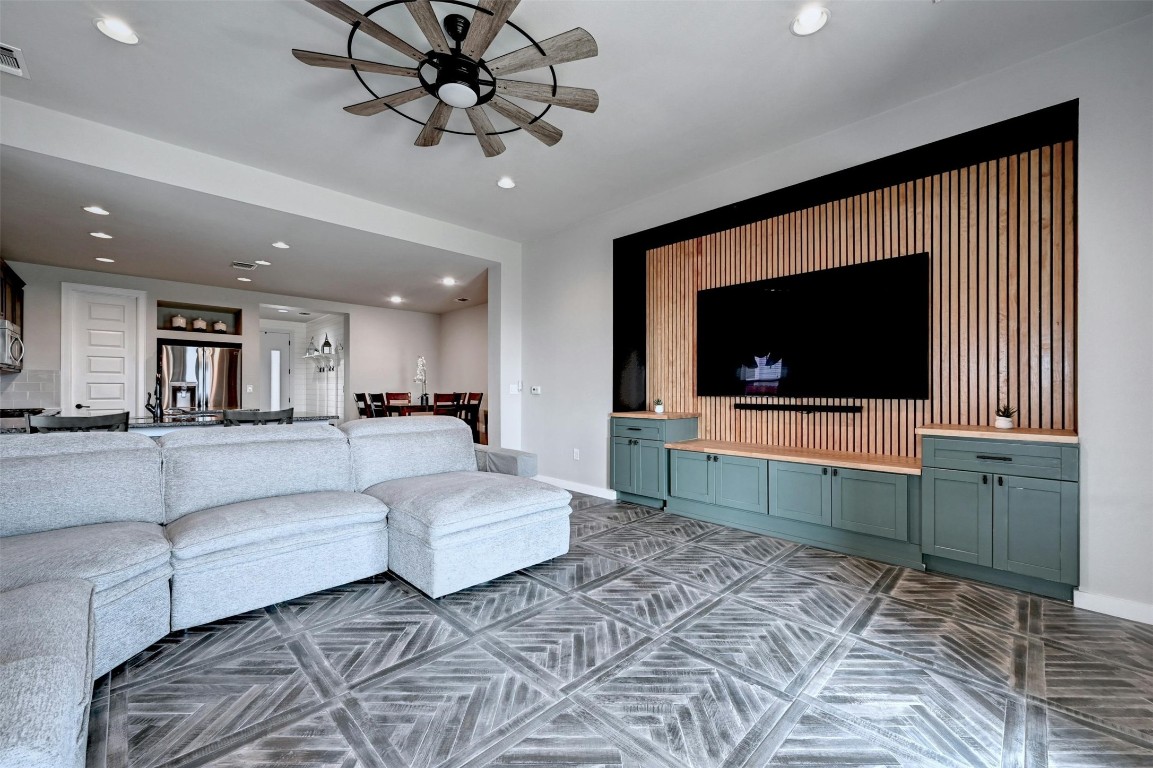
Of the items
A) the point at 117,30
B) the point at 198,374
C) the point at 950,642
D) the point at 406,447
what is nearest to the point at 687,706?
the point at 950,642

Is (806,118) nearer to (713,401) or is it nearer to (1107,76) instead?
(1107,76)

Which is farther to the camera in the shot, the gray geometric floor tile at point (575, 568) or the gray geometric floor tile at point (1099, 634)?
the gray geometric floor tile at point (575, 568)

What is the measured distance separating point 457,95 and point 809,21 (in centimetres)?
185

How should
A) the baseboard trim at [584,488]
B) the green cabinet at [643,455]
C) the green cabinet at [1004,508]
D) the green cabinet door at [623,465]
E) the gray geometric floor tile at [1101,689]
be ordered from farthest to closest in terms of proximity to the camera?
the baseboard trim at [584,488] → the green cabinet door at [623,465] → the green cabinet at [643,455] → the green cabinet at [1004,508] → the gray geometric floor tile at [1101,689]

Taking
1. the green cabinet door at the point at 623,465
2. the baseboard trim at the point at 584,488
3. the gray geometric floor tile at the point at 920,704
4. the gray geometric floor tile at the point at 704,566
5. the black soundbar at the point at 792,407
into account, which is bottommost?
the gray geometric floor tile at the point at 704,566

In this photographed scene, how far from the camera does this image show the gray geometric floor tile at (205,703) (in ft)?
5.33

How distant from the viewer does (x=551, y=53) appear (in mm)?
2330

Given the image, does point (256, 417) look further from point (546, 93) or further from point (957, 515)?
point (957, 515)

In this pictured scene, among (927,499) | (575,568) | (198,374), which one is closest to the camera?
(927,499)

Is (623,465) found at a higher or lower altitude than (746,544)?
higher

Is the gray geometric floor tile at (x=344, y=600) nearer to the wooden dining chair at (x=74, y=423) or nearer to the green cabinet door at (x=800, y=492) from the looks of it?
the wooden dining chair at (x=74, y=423)

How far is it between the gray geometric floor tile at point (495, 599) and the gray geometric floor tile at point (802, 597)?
3.90 feet

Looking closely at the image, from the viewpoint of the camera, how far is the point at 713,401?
4.74 meters

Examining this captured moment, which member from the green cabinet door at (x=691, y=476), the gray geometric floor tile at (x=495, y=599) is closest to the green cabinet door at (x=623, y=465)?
the green cabinet door at (x=691, y=476)
